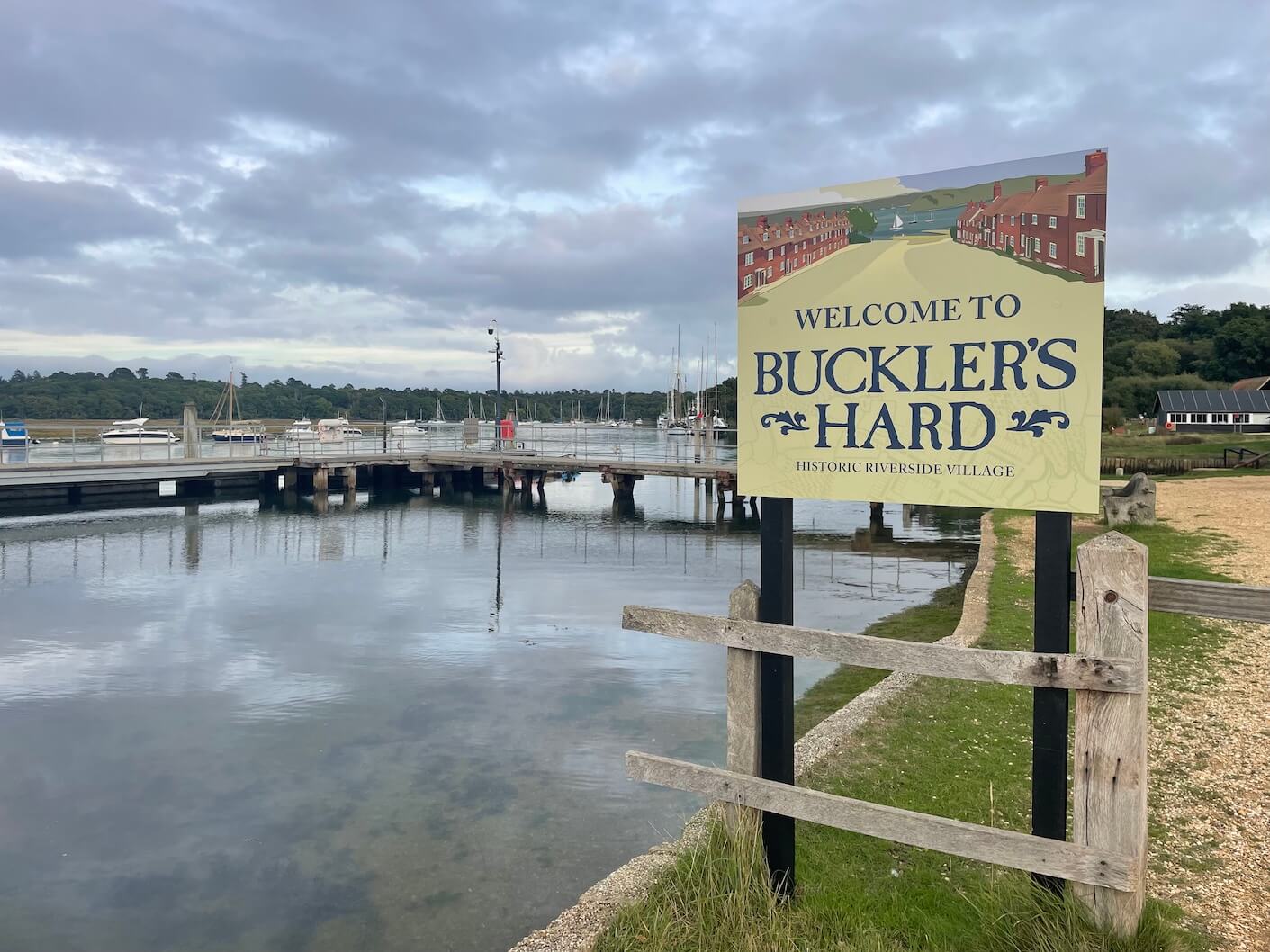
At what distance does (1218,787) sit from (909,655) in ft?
11.2

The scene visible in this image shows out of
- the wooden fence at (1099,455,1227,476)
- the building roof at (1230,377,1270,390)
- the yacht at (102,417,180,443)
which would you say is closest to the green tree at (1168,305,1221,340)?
the building roof at (1230,377,1270,390)

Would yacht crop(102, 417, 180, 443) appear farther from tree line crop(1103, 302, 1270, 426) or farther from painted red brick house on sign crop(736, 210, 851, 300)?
tree line crop(1103, 302, 1270, 426)

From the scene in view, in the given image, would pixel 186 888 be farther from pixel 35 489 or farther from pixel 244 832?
pixel 35 489

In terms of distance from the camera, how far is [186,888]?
18.6ft

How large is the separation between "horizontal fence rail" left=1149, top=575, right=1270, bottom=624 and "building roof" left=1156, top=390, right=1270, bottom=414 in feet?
235

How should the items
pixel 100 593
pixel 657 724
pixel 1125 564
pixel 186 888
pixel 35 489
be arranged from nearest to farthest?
pixel 1125 564 → pixel 186 888 → pixel 657 724 → pixel 100 593 → pixel 35 489

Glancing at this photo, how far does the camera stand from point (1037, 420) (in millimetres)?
3268

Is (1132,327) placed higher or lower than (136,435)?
higher

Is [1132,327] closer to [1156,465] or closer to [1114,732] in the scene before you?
[1156,465]

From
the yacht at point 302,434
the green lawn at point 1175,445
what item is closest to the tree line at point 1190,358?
the green lawn at point 1175,445

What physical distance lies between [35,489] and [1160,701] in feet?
116

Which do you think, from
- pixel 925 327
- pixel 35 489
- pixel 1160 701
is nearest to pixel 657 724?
pixel 1160 701

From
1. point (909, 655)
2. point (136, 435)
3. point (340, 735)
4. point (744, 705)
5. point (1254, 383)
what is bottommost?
point (340, 735)

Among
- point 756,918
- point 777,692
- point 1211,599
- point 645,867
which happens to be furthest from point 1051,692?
point 645,867
